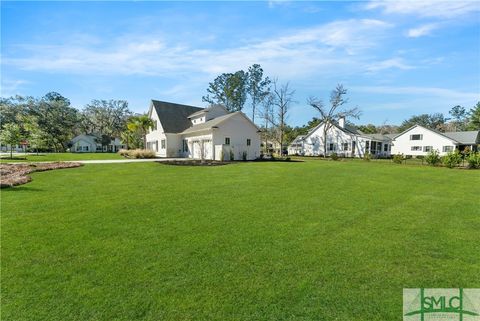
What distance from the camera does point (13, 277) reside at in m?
3.62

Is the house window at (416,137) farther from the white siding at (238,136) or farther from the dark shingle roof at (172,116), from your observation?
the dark shingle roof at (172,116)

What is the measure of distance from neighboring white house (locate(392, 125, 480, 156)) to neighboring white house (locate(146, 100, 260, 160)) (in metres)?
29.6

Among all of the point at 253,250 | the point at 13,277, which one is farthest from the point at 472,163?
the point at 13,277

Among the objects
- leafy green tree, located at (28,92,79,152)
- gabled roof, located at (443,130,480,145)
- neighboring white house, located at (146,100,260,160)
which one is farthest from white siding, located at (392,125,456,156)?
leafy green tree, located at (28,92,79,152)

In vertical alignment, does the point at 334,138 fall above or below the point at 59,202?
above

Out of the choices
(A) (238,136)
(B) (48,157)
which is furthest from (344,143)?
(B) (48,157)

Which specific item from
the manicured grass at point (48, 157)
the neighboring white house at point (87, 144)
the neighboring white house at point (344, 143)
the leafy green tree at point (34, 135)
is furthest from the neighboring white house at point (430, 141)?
the neighboring white house at point (87, 144)

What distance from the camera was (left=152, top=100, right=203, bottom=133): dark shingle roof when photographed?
3168 cm

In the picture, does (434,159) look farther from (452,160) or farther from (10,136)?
(10,136)

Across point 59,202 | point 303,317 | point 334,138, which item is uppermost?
point 334,138

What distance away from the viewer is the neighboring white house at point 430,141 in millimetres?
39906

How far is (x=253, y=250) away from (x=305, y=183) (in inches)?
301

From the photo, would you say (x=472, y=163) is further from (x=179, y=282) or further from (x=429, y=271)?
(x=179, y=282)

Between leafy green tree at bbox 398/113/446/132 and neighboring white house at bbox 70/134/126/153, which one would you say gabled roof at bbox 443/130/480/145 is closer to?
leafy green tree at bbox 398/113/446/132
